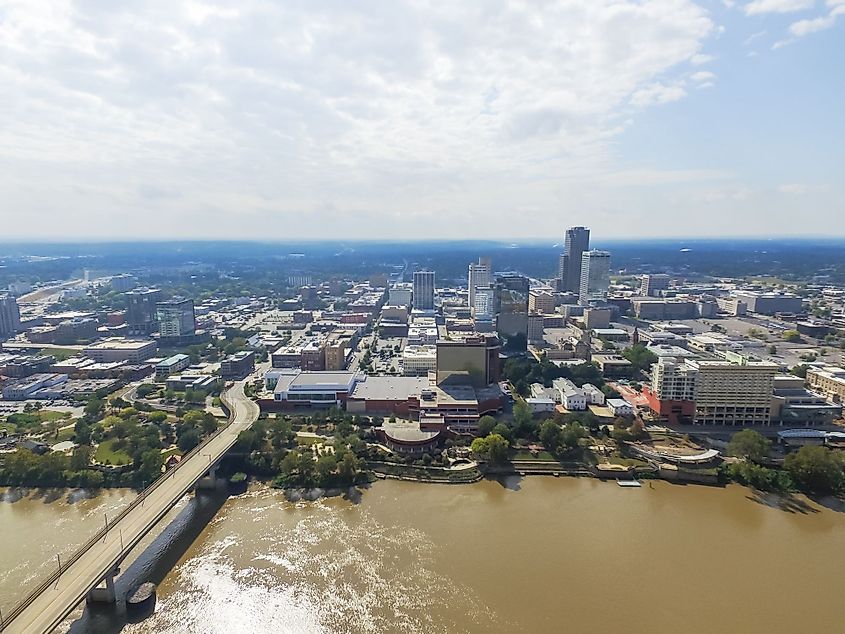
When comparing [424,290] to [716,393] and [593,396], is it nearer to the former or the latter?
[593,396]

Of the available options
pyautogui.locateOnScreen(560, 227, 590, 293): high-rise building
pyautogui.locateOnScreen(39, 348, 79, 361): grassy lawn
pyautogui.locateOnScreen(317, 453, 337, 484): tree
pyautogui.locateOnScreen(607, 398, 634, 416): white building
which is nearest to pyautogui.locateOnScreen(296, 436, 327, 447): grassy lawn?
pyautogui.locateOnScreen(317, 453, 337, 484): tree

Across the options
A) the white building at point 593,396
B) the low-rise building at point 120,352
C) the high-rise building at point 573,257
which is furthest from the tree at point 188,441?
the high-rise building at point 573,257

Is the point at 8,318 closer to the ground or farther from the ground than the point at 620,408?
closer to the ground

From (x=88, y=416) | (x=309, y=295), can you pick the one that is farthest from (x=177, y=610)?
(x=309, y=295)

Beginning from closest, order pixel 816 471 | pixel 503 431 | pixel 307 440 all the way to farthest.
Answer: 1. pixel 816 471
2. pixel 503 431
3. pixel 307 440

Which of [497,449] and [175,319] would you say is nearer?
[497,449]

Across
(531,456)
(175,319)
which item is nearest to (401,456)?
(531,456)

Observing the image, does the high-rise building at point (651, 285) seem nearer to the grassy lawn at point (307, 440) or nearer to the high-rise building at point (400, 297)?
the high-rise building at point (400, 297)

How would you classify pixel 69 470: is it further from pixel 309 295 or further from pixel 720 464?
pixel 309 295
